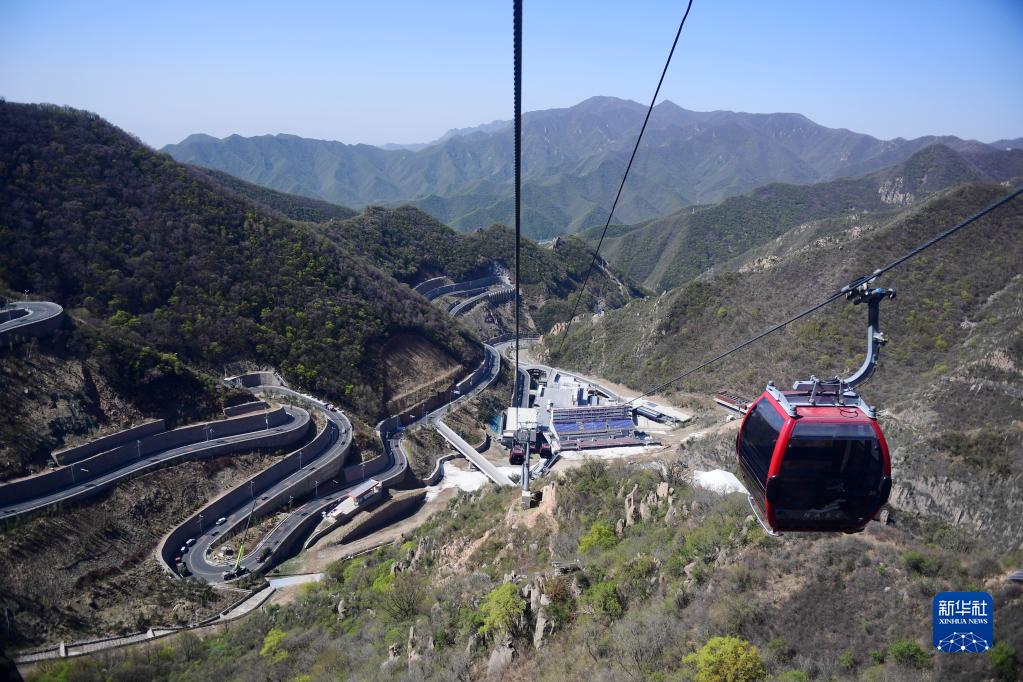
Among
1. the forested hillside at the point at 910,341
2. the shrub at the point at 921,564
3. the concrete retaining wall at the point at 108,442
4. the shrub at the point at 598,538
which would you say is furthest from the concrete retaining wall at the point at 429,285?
the shrub at the point at 921,564

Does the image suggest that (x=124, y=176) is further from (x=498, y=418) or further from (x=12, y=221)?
(x=498, y=418)

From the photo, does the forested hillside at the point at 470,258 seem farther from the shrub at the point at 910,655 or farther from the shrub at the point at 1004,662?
the shrub at the point at 1004,662

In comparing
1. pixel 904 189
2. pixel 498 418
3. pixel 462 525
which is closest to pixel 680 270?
pixel 904 189

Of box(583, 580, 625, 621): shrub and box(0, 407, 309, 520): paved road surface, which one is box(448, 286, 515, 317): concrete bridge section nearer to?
box(0, 407, 309, 520): paved road surface

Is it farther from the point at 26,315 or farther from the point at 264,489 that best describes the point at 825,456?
the point at 26,315

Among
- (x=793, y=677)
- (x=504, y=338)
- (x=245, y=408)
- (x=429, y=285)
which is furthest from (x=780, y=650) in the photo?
(x=429, y=285)

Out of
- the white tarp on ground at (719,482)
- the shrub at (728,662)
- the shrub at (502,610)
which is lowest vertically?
the shrub at (502,610)

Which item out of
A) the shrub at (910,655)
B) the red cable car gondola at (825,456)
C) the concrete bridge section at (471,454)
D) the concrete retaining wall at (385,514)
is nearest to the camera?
the red cable car gondola at (825,456)
